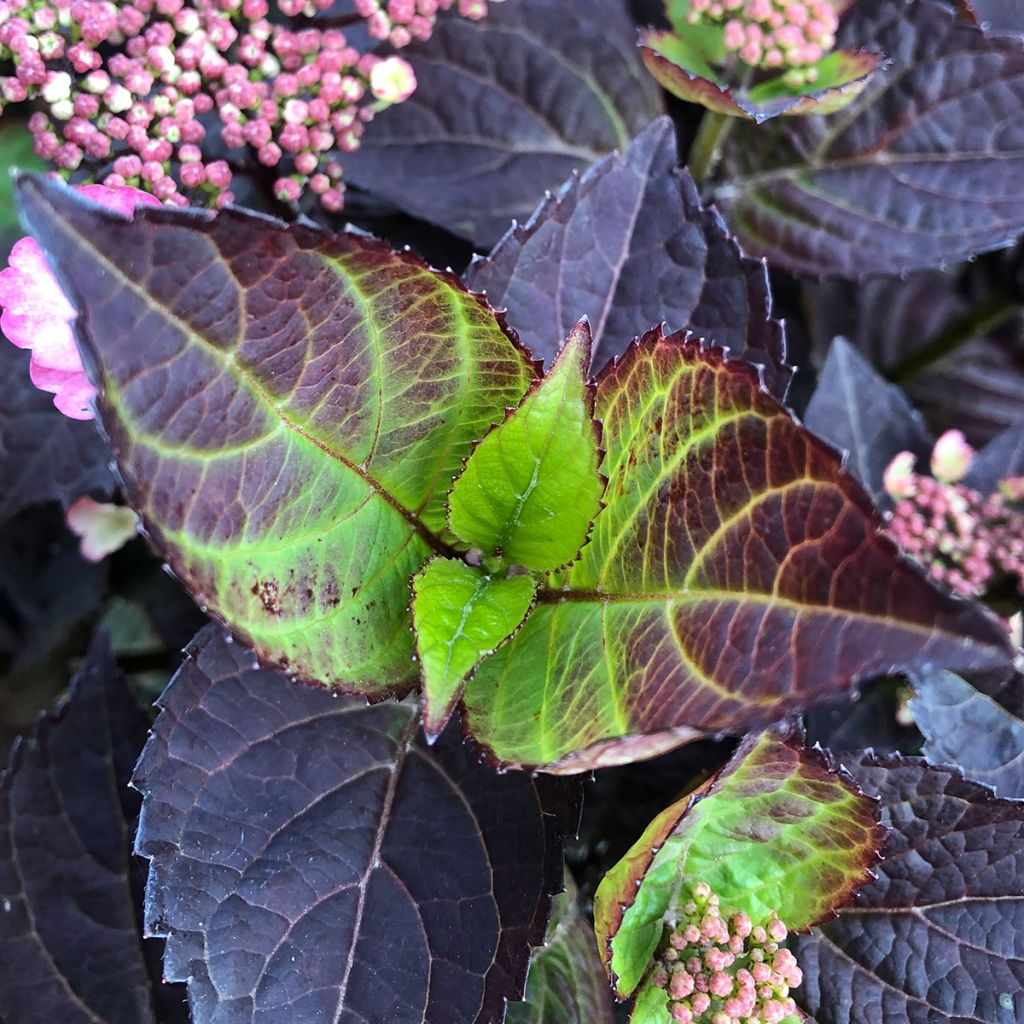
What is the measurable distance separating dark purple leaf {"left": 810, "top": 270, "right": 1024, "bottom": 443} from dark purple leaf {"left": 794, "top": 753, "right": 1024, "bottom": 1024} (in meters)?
0.58

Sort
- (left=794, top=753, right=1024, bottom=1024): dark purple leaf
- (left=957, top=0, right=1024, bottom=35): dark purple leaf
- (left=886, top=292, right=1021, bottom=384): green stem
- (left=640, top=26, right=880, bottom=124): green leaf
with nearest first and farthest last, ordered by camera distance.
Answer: (left=794, top=753, right=1024, bottom=1024): dark purple leaf < (left=640, top=26, right=880, bottom=124): green leaf < (left=957, top=0, right=1024, bottom=35): dark purple leaf < (left=886, top=292, right=1021, bottom=384): green stem

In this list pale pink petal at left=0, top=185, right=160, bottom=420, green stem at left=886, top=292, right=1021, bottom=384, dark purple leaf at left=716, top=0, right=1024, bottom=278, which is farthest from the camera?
green stem at left=886, top=292, right=1021, bottom=384

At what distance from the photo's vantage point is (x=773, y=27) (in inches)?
29.9

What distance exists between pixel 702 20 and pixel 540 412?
0.46 metres

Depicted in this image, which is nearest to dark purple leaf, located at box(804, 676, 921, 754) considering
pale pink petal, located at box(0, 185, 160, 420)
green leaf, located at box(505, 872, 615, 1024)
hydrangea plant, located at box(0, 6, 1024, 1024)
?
hydrangea plant, located at box(0, 6, 1024, 1024)

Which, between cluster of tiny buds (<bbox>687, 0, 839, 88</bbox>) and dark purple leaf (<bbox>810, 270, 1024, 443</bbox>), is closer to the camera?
cluster of tiny buds (<bbox>687, 0, 839, 88</bbox>)

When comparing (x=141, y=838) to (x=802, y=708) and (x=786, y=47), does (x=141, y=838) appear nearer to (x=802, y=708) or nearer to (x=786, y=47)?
(x=802, y=708)

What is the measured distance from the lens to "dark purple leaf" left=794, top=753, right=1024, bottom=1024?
0.62 meters

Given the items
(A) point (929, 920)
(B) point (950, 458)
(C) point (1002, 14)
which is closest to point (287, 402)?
(A) point (929, 920)

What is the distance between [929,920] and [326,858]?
37cm

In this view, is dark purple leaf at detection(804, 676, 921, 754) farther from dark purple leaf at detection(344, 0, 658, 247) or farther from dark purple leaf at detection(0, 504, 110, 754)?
dark purple leaf at detection(0, 504, 110, 754)

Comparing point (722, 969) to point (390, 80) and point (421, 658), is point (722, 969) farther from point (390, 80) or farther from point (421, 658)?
point (390, 80)

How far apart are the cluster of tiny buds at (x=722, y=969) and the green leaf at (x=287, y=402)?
22 centimetres

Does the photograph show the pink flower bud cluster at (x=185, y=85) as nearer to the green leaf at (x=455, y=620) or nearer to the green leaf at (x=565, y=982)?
the green leaf at (x=455, y=620)
